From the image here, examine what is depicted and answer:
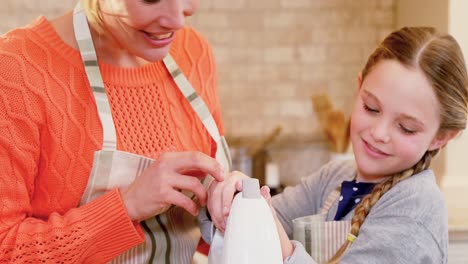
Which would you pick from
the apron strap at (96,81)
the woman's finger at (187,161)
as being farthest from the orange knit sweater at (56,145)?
the woman's finger at (187,161)

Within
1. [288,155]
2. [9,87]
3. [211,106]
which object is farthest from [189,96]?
[288,155]

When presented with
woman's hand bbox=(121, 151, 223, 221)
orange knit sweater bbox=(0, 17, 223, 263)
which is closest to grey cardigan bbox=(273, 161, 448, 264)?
woman's hand bbox=(121, 151, 223, 221)

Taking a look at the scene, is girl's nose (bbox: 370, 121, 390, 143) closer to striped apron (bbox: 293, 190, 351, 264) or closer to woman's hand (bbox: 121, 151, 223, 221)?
striped apron (bbox: 293, 190, 351, 264)

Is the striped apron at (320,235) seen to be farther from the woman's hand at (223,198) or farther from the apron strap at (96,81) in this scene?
the apron strap at (96,81)

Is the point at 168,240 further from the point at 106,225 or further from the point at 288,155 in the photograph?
the point at 288,155

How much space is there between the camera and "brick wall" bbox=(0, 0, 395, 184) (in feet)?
10.5

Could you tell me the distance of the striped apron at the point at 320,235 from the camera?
4.88 ft

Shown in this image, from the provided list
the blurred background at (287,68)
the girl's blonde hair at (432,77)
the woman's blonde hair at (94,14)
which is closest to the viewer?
the woman's blonde hair at (94,14)

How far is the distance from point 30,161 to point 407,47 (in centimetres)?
76

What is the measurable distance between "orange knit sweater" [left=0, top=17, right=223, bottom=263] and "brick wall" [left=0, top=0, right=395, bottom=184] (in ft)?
5.92

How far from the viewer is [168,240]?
144cm

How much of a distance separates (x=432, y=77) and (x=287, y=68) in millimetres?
1823

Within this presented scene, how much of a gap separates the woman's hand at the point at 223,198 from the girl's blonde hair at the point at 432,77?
275mm

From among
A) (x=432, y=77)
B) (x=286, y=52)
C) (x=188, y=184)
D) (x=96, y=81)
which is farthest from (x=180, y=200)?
(x=286, y=52)
